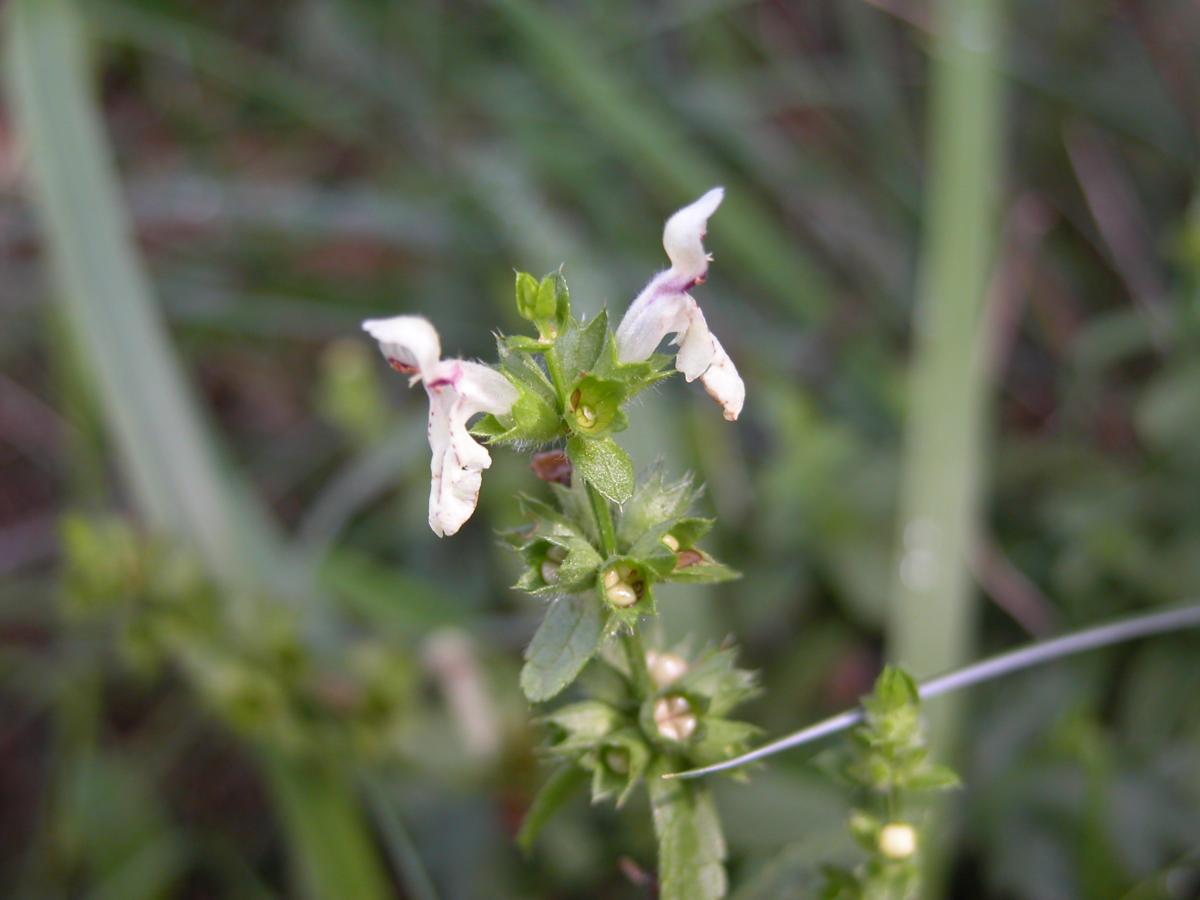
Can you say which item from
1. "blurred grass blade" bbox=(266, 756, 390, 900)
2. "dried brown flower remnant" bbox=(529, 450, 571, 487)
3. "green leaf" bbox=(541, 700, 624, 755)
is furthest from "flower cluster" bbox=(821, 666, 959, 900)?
"blurred grass blade" bbox=(266, 756, 390, 900)

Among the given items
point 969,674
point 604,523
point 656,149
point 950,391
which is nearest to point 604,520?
point 604,523

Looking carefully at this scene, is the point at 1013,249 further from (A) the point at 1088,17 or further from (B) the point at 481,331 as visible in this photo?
(B) the point at 481,331

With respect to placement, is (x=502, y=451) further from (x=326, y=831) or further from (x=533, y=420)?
(x=533, y=420)

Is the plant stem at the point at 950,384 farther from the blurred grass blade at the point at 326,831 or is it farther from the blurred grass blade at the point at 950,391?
the blurred grass blade at the point at 326,831

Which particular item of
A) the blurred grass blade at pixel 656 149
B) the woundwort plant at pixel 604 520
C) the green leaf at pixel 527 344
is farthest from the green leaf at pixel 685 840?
the blurred grass blade at pixel 656 149

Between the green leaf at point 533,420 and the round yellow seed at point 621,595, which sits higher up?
the green leaf at point 533,420

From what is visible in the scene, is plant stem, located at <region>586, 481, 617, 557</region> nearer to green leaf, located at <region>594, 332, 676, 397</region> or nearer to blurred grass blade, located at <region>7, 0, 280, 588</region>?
green leaf, located at <region>594, 332, 676, 397</region>
